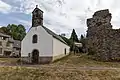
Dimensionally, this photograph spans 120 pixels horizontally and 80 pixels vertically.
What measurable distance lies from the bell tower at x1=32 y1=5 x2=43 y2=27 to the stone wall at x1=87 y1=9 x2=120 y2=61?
889 cm

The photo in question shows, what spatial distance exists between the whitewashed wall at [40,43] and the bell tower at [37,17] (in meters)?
0.81

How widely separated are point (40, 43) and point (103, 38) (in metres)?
10.7

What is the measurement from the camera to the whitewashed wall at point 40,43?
103 feet

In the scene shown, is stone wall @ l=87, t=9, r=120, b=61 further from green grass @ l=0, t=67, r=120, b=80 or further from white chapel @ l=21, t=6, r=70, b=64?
green grass @ l=0, t=67, r=120, b=80

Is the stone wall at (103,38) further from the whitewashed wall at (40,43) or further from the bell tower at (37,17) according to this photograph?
the bell tower at (37,17)

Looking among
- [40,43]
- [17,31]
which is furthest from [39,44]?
[17,31]

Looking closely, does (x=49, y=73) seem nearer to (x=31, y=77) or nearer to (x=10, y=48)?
(x=31, y=77)

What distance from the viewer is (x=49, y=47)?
31219 mm

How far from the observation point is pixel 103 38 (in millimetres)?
28109

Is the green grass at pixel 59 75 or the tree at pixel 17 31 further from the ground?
the tree at pixel 17 31

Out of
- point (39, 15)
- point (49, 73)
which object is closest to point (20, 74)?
point (49, 73)

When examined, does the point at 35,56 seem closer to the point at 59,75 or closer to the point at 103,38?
the point at 103,38

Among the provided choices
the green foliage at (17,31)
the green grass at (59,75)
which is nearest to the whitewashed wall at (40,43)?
the green grass at (59,75)

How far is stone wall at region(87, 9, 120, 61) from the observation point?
27078 mm
